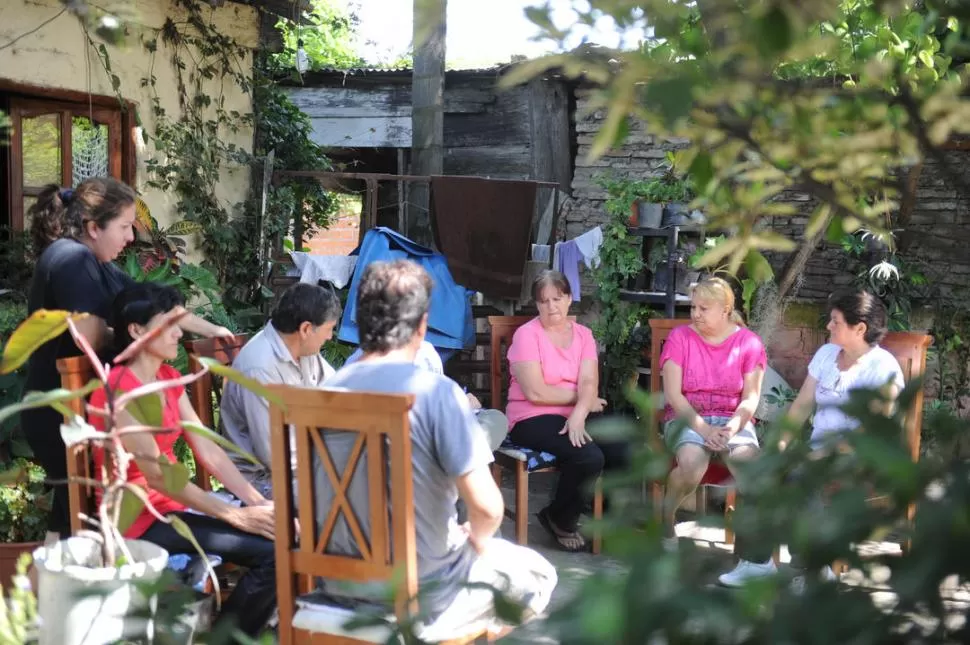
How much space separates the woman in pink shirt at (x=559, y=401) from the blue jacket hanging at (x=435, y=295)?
1.18 m

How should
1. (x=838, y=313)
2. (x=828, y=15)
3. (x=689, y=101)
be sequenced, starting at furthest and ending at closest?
(x=838, y=313), (x=828, y=15), (x=689, y=101)

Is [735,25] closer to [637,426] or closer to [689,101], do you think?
[689,101]

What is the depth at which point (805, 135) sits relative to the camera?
1153 mm

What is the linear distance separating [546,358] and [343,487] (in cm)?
266

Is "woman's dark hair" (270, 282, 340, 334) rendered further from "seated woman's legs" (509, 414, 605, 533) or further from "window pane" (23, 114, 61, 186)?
"window pane" (23, 114, 61, 186)

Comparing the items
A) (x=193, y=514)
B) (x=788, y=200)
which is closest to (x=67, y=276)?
(x=193, y=514)

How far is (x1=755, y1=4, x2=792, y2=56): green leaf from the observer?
3.02ft

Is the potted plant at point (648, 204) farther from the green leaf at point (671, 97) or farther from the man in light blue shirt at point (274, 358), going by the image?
the green leaf at point (671, 97)

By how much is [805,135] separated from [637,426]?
37 cm

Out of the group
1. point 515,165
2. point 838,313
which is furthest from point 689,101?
point 515,165

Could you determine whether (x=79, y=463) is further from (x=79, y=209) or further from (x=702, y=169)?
(x=702, y=169)

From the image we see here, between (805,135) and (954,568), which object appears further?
(805,135)

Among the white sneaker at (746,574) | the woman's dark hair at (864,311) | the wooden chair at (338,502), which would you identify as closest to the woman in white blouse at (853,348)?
the woman's dark hair at (864,311)

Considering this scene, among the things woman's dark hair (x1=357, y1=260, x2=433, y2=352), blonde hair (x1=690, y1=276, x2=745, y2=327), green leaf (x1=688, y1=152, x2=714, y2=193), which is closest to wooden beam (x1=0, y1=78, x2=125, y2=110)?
blonde hair (x1=690, y1=276, x2=745, y2=327)
